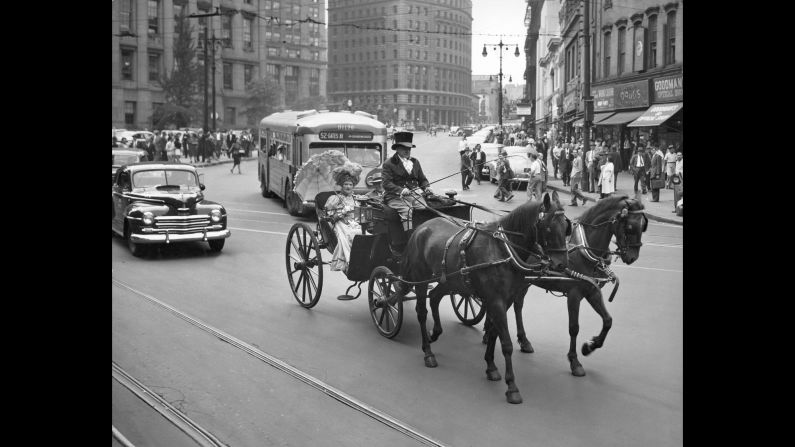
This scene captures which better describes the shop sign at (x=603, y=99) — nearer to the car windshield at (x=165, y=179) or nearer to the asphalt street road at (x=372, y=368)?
the asphalt street road at (x=372, y=368)

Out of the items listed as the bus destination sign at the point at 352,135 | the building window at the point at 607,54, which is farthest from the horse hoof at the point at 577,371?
the bus destination sign at the point at 352,135

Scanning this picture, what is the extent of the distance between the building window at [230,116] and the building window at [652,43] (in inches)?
1644

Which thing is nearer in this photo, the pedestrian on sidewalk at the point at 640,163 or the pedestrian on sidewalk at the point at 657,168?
the pedestrian on sidewalk at the point at 640,163

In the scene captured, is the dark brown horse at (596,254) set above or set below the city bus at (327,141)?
below

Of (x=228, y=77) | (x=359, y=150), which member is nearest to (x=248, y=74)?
(x=228, y=77)

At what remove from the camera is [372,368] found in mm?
8219

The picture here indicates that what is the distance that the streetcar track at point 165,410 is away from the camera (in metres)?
6.27

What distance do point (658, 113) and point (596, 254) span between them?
6201 millimetres

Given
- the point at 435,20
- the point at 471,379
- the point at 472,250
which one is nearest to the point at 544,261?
the point at 472,250

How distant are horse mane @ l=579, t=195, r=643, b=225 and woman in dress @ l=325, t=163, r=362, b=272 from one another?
3.30 m
